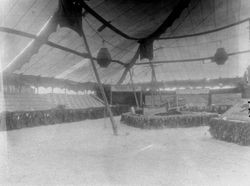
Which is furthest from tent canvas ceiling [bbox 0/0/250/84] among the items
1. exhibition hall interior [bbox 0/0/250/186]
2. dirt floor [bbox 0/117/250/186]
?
dirt floor [bbox 0/117/250/186]

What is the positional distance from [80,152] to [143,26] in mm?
6875

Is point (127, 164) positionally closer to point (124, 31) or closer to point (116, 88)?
point (124, 31)

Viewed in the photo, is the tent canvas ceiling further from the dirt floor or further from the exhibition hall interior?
the dirt floor

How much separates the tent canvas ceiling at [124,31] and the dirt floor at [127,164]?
12.8 ft

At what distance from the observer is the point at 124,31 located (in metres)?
10.4

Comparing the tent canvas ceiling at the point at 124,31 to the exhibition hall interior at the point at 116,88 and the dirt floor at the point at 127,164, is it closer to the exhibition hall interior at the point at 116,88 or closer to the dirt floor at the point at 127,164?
the exhibition hall interior at the point at 116,88

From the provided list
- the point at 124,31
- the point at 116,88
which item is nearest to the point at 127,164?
the point at 124,31

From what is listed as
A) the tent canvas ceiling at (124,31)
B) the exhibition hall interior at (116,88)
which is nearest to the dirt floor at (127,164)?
the exhibition hall interior at (116,88)

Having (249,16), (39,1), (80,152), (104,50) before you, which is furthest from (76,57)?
(249,16)

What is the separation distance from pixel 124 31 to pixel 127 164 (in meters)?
7.33

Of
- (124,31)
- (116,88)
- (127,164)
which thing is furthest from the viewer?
(116,88)

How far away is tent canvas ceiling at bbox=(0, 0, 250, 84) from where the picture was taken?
728 cm

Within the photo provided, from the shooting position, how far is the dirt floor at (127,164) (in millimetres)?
3646

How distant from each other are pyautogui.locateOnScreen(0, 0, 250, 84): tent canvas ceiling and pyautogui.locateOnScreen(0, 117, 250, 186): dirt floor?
3901 mm
